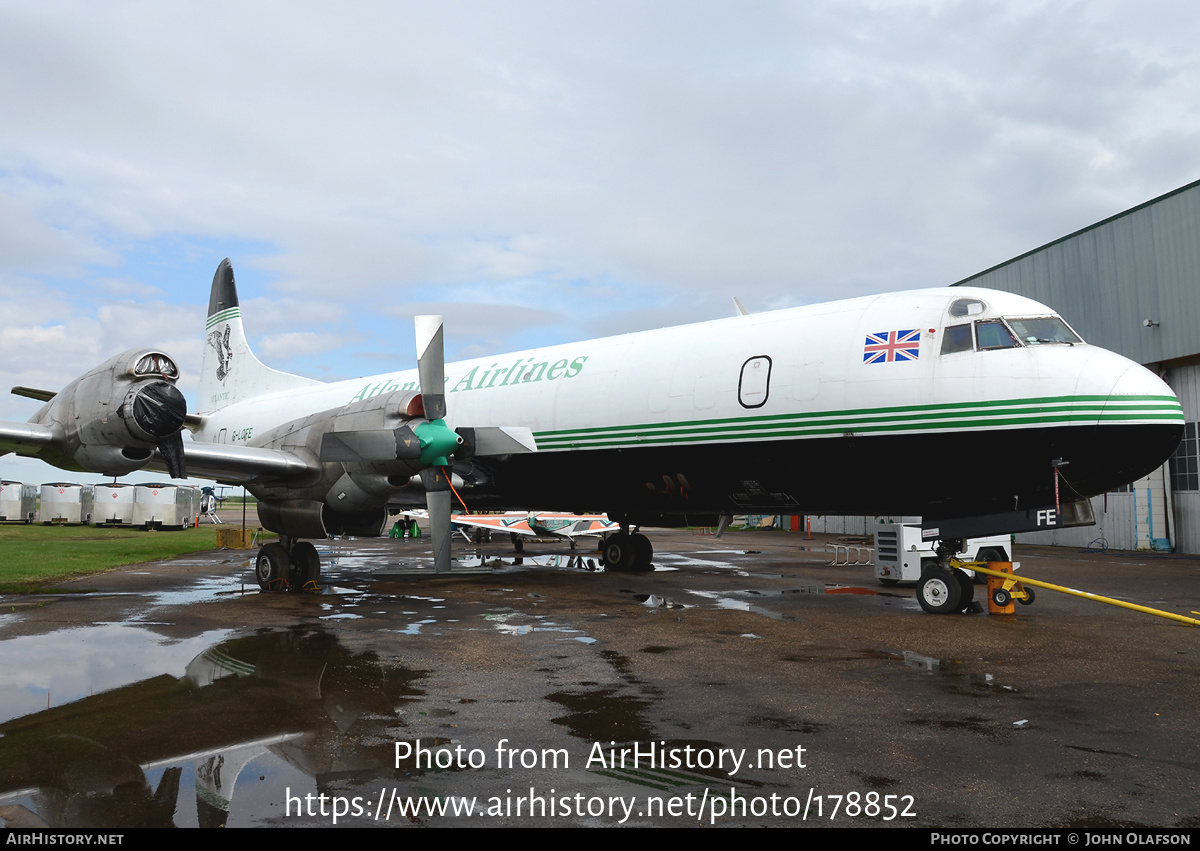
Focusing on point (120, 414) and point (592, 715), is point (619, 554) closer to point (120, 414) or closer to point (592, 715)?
point (120, 414)

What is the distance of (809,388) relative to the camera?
12.5 metres

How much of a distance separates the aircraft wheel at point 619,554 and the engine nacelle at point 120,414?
35.9ft

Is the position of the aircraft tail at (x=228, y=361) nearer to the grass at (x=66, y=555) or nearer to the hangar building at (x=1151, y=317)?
the grass at (x=66, y=555)

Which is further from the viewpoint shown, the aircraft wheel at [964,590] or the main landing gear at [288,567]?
the main landing gear at [288,567]

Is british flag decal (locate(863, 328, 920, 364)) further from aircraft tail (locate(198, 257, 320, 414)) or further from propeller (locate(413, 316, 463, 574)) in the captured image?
aircraft tail (locate(198, 257, 320, 414))

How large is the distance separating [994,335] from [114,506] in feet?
156

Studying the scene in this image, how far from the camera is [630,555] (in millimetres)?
19953

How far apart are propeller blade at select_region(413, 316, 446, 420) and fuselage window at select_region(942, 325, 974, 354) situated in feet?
25.2

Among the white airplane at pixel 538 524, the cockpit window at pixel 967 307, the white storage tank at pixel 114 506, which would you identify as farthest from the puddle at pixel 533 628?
the white storage tank at pixel 114 506

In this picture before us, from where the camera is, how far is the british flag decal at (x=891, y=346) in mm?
11852

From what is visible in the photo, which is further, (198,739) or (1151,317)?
(1151,317)

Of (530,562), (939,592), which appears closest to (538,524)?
(530,562)

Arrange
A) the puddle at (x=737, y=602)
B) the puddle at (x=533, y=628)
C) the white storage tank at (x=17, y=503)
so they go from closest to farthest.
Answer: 1. the puddle at (x=533, y=628)
2. the puddle at (x=737, y=602)
3. the white storage tank at (x=17, y=503)

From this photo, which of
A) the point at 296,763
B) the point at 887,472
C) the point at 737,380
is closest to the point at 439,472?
the point at 737,380
